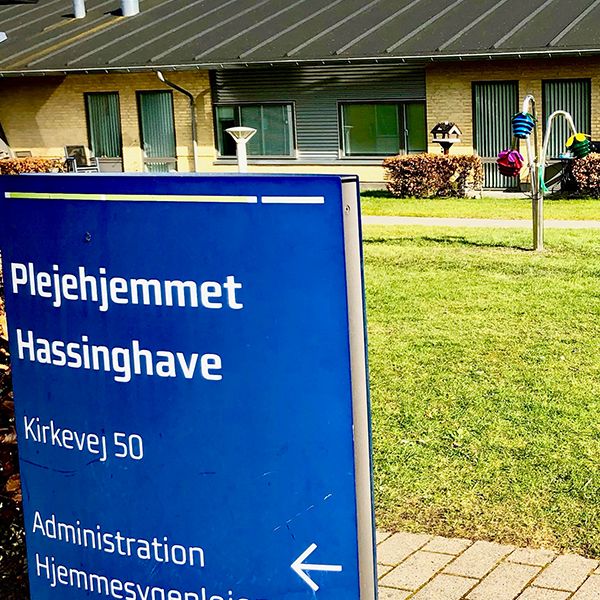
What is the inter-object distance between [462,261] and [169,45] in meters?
17.5

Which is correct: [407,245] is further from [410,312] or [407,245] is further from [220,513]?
[220,513]

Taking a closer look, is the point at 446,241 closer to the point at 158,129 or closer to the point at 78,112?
the point at 158,129

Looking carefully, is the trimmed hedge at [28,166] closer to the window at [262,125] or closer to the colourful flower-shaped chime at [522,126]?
the window at [262,125]

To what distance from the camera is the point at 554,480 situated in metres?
6.64

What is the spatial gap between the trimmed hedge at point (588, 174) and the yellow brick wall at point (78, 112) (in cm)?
1058

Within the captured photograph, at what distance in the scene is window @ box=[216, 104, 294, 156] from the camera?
29578mm

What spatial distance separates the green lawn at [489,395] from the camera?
6.25 m

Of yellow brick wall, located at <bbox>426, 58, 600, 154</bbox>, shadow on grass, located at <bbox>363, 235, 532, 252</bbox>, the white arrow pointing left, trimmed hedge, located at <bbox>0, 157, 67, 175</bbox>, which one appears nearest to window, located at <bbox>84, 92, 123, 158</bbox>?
trimmed hedge, located at <bbox>0, 157, 67, 175</bbox>

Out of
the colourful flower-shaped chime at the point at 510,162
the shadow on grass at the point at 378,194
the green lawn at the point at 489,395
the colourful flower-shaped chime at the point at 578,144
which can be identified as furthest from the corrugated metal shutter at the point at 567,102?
the green lawn at the point at 489,395

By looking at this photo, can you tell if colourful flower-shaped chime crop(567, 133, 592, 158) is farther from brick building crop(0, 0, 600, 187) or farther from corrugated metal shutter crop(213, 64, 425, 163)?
corrugated metal shutter crop(213, 64, 425, 163)

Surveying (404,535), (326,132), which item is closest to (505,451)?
(404,535)

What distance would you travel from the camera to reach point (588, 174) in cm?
2219

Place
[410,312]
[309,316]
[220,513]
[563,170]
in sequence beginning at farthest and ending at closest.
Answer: [563,170]
[410,312]
[220,513]
[309,316]

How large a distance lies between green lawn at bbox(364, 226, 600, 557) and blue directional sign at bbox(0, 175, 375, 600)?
3098mm
